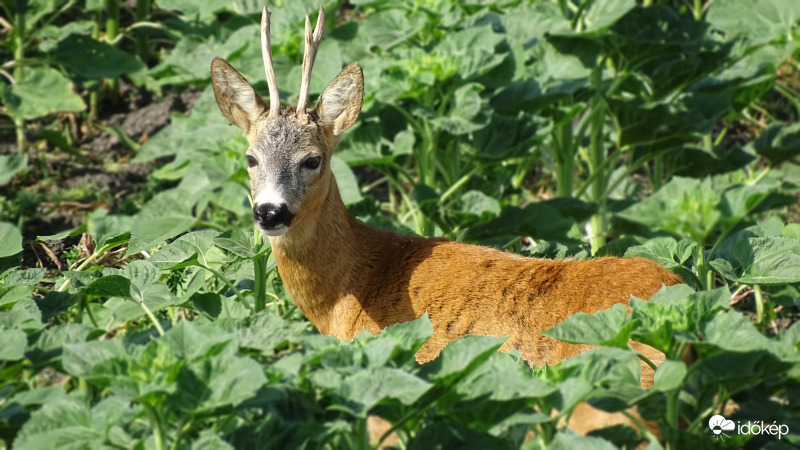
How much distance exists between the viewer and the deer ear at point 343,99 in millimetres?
5621

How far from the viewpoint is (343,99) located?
18.6 feet

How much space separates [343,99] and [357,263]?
0.85m

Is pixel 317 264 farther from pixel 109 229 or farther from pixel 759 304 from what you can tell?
pixel 759 304

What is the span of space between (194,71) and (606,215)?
305 cm

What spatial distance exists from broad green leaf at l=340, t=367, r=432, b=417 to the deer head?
1.76m

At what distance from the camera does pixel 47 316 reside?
4.41 m

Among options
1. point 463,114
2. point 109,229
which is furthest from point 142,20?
point 463,114

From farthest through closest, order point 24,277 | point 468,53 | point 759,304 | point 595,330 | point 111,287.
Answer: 1. point 468,53
2. point 759,304
3. point 24,277
4. point 111,287
5. point 595,330

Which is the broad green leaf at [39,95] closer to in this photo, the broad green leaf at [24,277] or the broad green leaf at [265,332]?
the broad green leaf at [24,277]

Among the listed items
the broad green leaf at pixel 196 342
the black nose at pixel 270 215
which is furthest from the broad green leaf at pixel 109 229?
the broad green leaf at pixel 196 342

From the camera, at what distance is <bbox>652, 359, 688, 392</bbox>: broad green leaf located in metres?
3.37

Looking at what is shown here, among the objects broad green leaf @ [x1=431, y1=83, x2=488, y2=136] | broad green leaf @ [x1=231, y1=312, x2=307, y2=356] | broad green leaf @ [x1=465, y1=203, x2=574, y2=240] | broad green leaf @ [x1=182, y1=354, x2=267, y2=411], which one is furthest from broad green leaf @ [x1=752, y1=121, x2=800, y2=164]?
broad green leaf @ [x1=182, y1=354, x2=267, y2=411]

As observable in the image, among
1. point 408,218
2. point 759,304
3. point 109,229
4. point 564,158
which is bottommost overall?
point 408,218

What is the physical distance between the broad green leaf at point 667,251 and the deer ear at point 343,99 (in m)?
1.53
